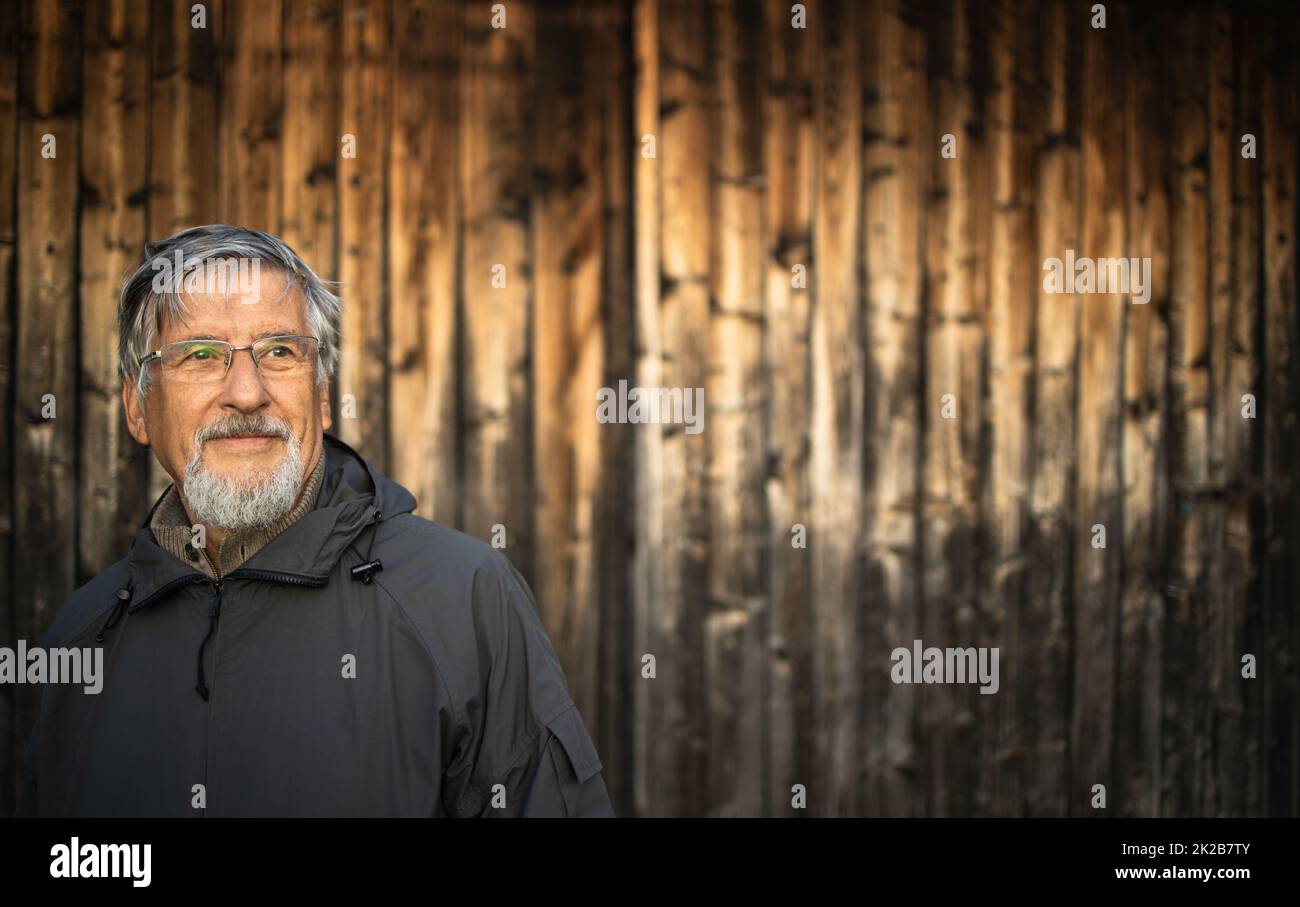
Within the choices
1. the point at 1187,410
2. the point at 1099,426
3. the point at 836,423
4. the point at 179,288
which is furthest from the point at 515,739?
the point at 1187,410

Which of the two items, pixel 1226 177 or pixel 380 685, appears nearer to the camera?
pixel 380 685

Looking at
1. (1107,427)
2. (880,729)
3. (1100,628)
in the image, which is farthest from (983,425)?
(880,729)

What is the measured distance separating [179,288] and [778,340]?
6.31 ft

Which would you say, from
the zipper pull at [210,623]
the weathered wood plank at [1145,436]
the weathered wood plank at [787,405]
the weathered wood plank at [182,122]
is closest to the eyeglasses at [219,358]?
the zipper pull at [210,623]

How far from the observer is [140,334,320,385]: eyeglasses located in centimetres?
193

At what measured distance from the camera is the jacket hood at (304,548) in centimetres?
180

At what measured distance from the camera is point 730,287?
3254 mm

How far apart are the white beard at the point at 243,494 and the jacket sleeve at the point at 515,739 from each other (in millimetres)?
421

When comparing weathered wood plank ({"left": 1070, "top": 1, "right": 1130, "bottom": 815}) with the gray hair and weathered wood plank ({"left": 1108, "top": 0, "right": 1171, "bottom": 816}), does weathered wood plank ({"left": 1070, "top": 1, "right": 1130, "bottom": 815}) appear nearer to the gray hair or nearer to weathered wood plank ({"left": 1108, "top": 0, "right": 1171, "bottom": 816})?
weathered wood plank ({"left": 1108, "top": 0, "right": 1171, "bottom": 816})

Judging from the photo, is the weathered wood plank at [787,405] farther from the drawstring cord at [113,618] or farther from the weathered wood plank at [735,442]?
the drawstring cord at [113,618]

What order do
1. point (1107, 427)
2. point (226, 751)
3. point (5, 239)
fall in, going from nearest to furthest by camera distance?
point (226, 751) → point (5, 239) → point (1107, 427)

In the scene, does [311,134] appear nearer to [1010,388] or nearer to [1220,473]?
[1010,388]
